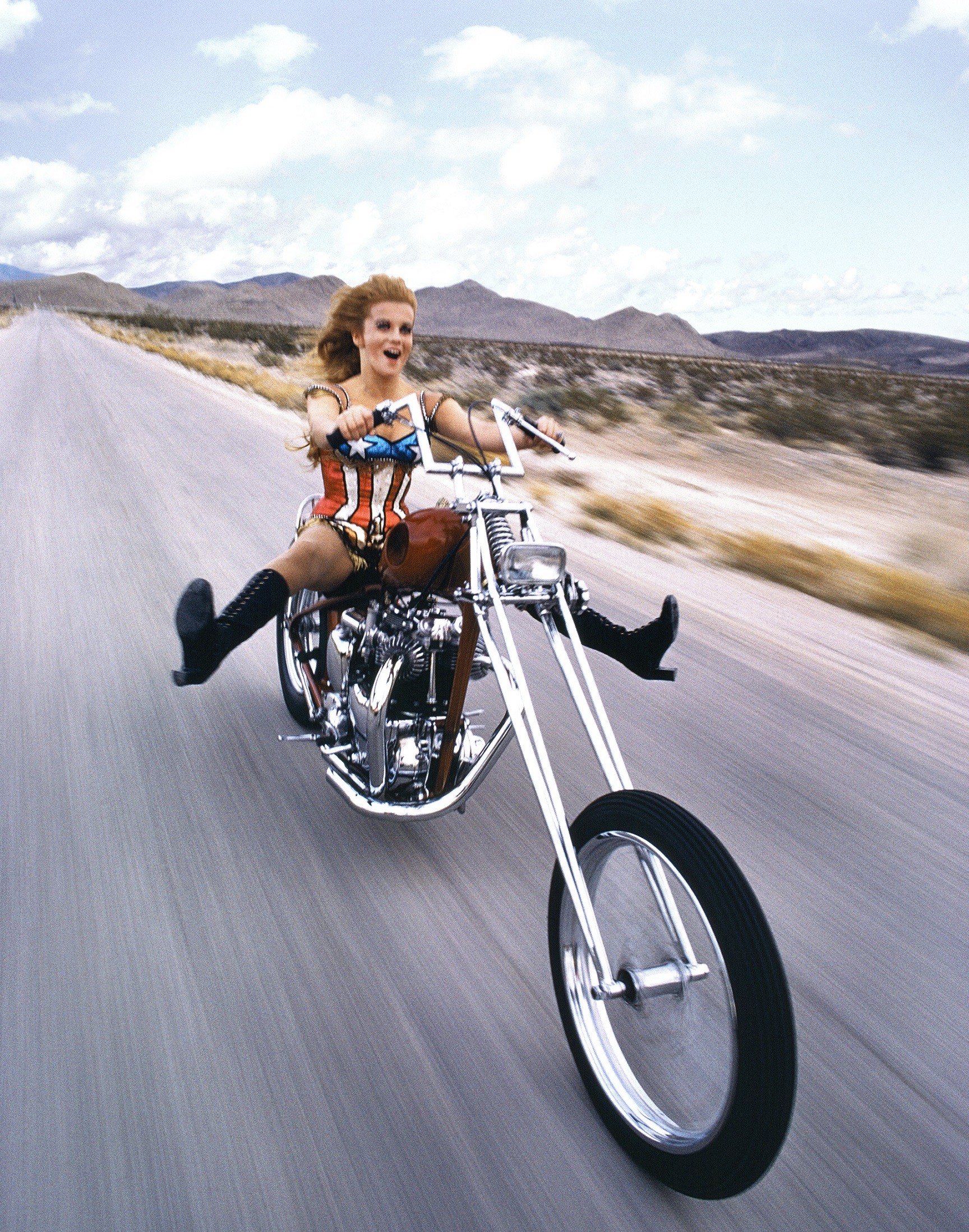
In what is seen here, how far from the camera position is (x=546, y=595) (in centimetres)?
214

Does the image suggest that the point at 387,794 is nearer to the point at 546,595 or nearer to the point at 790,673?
the point at 546,595

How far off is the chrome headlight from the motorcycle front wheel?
516 millimetres

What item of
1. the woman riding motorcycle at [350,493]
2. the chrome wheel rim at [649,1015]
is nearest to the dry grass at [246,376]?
the woman riding motorcycle at [350,493]

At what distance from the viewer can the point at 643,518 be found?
7.95 metres

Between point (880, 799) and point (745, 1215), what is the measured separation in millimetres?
1894

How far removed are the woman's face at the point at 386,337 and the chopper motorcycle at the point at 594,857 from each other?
0.69 meters

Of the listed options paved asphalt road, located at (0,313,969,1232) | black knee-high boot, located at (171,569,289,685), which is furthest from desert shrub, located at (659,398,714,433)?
black knee-high boot, located at (171,569,289,685)

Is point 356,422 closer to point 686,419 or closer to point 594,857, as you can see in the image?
point 594,857


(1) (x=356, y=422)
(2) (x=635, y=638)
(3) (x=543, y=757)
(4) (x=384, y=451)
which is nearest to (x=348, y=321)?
(4) (x=384, y=451)

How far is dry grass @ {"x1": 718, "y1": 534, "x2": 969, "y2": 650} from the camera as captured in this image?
5484 millimetres

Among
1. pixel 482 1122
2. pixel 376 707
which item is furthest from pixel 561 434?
pixel 482 1122

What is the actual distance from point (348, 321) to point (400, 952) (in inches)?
80.4

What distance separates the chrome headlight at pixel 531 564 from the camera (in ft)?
6.66

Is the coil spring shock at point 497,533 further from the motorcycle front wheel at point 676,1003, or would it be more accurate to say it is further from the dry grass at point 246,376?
the dry grass at point 246,376
